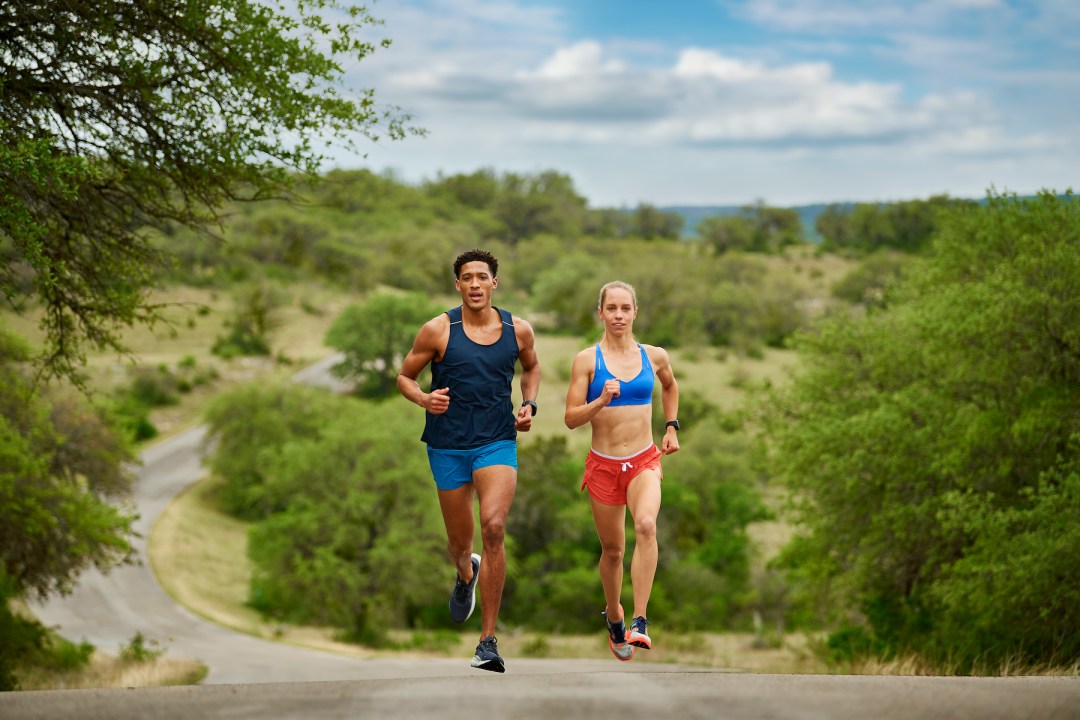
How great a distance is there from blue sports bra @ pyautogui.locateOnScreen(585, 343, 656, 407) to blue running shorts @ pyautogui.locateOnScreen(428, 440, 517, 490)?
0.67 meters

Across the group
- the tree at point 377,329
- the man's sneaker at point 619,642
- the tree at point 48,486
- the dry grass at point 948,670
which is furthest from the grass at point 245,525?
the man's sneaker at point 619,642

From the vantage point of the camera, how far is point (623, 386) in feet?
23.4

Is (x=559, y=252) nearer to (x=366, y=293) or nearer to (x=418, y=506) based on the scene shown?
(x=366, y=293)

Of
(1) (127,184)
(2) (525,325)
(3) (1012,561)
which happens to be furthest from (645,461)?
(3) (1012,561)

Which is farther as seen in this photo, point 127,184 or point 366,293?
point 366,293

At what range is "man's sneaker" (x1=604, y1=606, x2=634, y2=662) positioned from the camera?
6956 millimetres

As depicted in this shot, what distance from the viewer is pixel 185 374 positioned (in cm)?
6366

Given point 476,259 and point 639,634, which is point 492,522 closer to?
point 639,634

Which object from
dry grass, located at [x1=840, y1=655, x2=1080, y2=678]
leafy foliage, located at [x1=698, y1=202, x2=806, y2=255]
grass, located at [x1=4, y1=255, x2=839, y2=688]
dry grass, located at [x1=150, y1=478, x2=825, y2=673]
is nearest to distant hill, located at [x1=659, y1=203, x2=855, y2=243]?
leafy foliage, located at [x1=698, y1=202, x2=806, y2=255]

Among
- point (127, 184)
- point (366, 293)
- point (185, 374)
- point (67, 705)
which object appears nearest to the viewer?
point (67, 705)

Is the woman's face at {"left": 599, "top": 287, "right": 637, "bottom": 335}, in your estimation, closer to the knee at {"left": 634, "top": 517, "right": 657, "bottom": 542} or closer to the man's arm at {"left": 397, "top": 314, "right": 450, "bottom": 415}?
the man's arm at {"left": 397, "top": 314, "right": 450, "bottom": 415}

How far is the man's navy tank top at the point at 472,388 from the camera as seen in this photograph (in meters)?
7.03

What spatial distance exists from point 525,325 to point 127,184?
249 inches

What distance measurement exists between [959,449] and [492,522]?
12.6 metres
